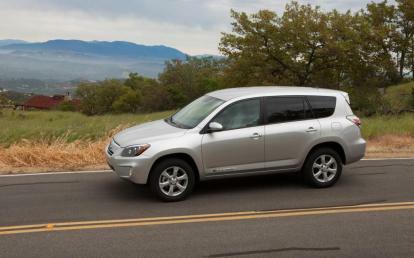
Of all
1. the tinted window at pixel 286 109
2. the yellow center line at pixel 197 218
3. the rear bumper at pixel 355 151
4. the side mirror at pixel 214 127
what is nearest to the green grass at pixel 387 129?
the rear bumper at pixel 355 151

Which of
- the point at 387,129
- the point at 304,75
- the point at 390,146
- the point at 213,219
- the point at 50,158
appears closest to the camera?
the point at 213,219

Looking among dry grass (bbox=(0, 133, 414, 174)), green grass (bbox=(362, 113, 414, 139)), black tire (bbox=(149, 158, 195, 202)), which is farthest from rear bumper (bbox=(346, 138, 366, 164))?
green grass (bbox=(362, 113, 414, 139))

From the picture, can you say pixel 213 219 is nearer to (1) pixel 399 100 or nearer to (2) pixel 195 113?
(2) pixel 195 113

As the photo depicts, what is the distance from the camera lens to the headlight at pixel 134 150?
757 cm

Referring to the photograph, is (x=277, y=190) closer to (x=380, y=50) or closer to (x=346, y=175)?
(x=346, y=175)

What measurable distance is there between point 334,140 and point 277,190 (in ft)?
4.18

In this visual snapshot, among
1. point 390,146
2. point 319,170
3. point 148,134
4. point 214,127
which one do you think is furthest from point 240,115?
point 390,146

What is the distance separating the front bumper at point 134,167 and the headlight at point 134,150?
0.20 feet

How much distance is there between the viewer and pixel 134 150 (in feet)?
25.0

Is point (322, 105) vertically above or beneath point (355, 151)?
above

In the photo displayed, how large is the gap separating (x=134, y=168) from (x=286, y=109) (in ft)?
8.92

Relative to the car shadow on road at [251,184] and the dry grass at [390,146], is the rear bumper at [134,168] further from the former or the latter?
the dry grass at [390,146]

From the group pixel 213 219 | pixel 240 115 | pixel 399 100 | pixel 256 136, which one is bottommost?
pixel 213 219

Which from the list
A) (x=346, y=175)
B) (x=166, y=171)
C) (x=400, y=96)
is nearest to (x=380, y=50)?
(x=400, y=96)
